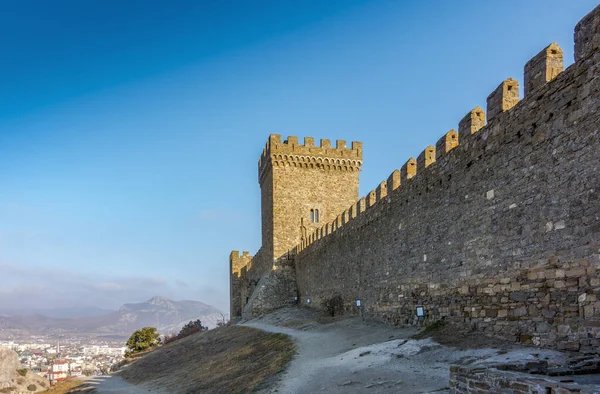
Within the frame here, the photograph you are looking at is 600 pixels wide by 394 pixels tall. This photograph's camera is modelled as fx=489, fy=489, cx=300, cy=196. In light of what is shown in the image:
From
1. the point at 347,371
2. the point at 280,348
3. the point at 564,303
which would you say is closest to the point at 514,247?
the point at 564,303

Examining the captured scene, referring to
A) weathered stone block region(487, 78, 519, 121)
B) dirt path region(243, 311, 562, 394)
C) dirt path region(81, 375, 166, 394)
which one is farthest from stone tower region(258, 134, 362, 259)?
weathered stone block region(487, 78, 519, 121)

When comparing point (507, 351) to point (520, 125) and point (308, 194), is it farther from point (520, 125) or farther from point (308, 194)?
point (308, 194)

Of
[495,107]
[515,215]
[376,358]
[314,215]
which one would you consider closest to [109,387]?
[314,215]

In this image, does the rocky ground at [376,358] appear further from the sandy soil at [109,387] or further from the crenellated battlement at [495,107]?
the crenellated battlement at [495,107]

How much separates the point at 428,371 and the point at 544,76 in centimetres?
527

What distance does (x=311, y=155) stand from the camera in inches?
1248

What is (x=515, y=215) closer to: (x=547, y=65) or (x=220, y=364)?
(x=547, y=65)

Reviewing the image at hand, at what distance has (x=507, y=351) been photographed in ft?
25.7

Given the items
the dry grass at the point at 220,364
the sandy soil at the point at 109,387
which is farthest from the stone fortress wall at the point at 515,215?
the sandy soil at the point at 109,387

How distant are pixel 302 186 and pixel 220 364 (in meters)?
15.9

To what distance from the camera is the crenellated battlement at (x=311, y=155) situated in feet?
102

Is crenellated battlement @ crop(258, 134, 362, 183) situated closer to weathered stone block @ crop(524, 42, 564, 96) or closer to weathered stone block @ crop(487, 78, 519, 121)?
weathered stone block @ crop(487, 78, 519, 121)

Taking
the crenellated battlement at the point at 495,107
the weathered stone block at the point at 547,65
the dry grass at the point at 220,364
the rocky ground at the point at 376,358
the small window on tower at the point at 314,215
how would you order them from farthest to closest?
the small window on tower at the point at 314,215 → the dry grass at the point at 220,364 → the weathered stone block at the point at 547,65 → the rocky ground at the point at 376,358 → the crenellated battlement at the point at 495,107

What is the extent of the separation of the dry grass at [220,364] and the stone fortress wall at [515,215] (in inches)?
158
